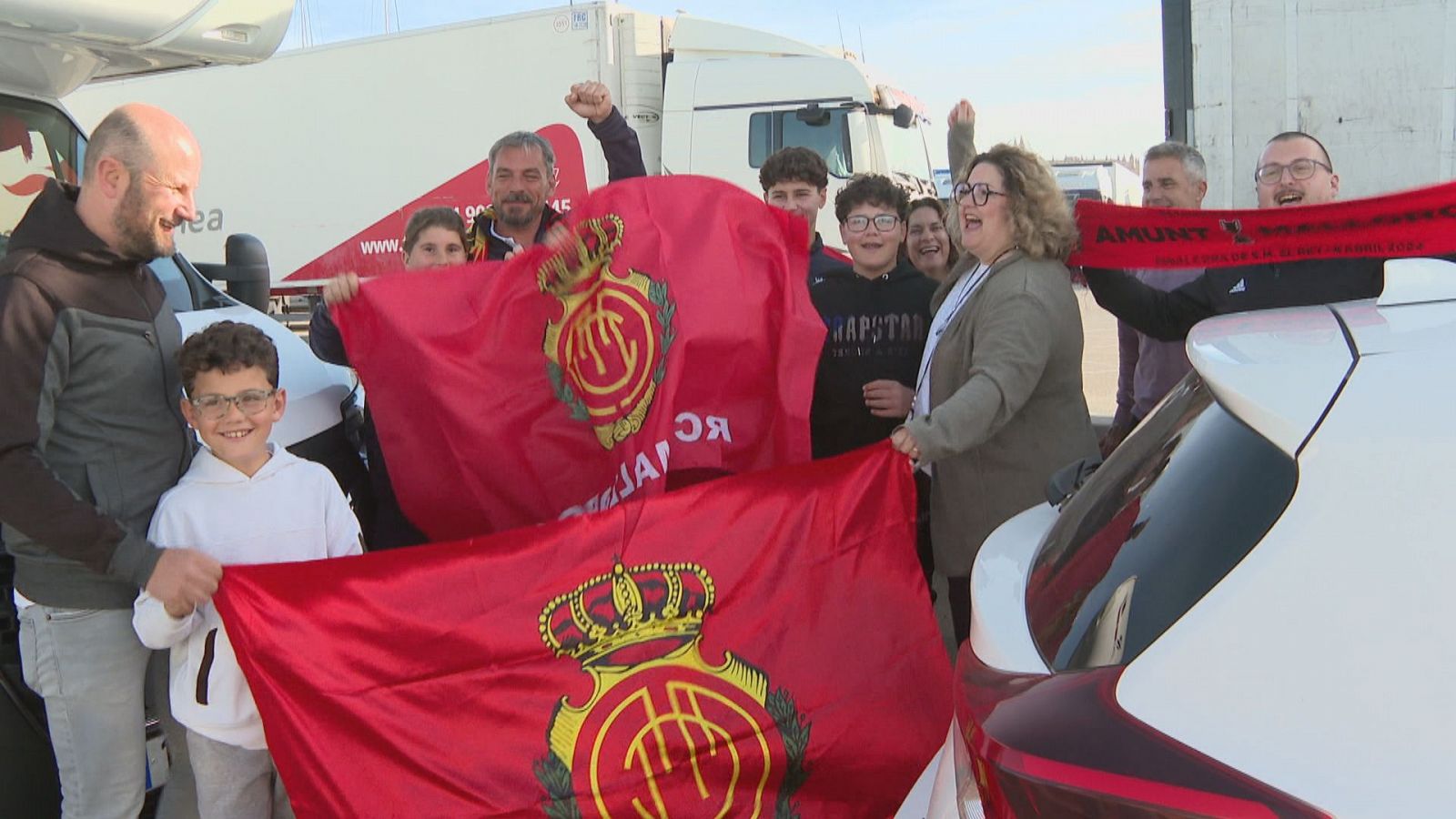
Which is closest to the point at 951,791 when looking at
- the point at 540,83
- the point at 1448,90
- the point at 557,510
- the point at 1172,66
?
the point at 557,510

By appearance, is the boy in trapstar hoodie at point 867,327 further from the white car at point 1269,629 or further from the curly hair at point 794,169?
the white car at point 1269,629

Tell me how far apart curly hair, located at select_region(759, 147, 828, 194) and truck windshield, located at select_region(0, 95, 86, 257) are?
2.70 meters

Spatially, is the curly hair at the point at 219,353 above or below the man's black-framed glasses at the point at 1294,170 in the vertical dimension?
below

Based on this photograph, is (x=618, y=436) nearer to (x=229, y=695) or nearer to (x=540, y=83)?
(x=229, y=695)

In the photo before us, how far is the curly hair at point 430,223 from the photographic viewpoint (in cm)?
418

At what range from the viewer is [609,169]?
4.67 metres

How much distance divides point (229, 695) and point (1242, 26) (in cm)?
398

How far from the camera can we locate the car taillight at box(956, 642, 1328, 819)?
1.31m

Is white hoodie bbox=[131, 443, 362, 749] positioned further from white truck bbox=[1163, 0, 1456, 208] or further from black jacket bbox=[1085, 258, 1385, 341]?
white truck bbox=[1163, 0, 1456, 208]

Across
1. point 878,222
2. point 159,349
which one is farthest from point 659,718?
point 878,222

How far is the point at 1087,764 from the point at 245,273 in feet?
15.9

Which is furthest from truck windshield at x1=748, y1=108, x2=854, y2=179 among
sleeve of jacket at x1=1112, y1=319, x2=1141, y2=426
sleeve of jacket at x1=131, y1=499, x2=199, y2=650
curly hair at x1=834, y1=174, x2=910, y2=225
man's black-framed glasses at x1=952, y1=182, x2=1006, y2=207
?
sleeve of jacket at x1=131, y1=499, x2=199, y2=650

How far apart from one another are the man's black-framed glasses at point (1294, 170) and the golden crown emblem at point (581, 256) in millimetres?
2172

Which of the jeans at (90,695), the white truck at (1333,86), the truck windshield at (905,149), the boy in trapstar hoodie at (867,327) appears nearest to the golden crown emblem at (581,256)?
the boy in trapstar hoodie at (867,327)
